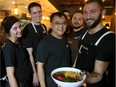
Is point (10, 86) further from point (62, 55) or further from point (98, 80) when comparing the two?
point (98, 80)

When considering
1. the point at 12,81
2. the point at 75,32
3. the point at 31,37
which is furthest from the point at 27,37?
the point at 75,32

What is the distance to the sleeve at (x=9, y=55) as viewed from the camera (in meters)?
1.63

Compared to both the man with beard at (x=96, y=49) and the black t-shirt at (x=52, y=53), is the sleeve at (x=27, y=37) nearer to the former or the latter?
the black t-shirt at (x=52, y=53)

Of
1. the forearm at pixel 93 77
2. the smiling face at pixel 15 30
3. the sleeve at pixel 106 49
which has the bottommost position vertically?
the forearm at pixel 93 77

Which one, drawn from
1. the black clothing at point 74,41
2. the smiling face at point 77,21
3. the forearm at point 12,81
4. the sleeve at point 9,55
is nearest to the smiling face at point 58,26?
the sleeve at point 9,55

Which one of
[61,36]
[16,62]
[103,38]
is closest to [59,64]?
[61,36]

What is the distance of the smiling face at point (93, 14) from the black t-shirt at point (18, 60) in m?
0.60

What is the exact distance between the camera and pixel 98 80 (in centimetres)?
145

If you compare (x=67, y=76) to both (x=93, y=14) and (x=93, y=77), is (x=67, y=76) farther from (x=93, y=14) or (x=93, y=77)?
(x=93, y=14)

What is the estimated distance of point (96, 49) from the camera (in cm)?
147

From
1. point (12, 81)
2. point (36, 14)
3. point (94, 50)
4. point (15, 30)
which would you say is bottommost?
point (12, 81)

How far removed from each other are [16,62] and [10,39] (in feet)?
0.64

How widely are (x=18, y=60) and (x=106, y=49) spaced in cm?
71

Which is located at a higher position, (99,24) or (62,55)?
(99,24)
